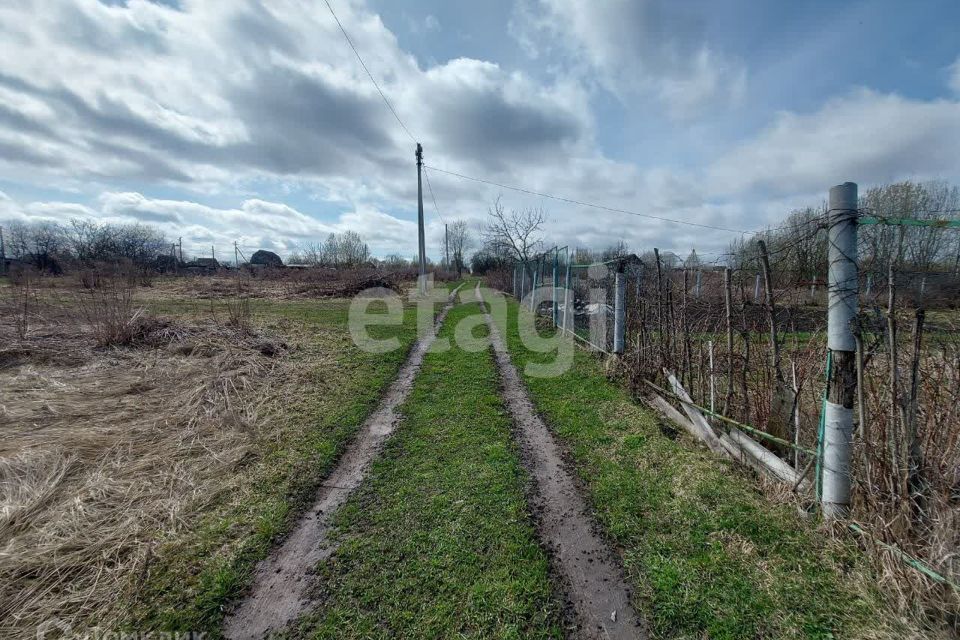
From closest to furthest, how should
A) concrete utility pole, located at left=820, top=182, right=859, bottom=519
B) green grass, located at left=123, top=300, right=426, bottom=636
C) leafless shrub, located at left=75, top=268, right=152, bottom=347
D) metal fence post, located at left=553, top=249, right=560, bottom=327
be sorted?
green grass, located at left=123, top=300, right=426, bottom=636 < concrete utility pole, located at left=820, top=182, right=859, bottom=519 < leafless shrub, located at left=75, top=268, right=152, bottom=347 < metal fence post, located at left=553, top=249, right=560, bottom=327

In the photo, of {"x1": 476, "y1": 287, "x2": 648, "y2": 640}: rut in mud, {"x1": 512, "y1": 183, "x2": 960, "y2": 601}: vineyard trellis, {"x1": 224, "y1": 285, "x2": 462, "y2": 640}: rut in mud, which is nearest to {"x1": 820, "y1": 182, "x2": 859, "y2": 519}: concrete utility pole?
{"x1": 512, "y1": 183, "x2": 960, "y2": 601}: vineyard trellis

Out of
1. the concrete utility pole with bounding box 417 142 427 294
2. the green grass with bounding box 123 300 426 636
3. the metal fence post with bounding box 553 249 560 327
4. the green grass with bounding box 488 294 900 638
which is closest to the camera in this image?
the green grass with bounding box 488 294 900 638

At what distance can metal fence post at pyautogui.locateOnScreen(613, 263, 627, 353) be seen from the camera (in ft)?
19.8

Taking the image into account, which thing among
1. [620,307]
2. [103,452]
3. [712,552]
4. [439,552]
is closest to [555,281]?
[620,307]

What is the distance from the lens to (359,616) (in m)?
1.95

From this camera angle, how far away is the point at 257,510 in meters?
2.83

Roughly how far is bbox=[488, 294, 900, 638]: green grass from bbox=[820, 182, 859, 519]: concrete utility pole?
0.39m

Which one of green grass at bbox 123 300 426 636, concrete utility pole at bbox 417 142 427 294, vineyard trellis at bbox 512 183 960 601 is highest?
concrete utility pole at bbox 417 142 427 294

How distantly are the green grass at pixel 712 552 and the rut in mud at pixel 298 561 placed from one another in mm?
1999

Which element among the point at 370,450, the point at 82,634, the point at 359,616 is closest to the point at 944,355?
the point at 359,616

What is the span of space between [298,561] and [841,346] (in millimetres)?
3803

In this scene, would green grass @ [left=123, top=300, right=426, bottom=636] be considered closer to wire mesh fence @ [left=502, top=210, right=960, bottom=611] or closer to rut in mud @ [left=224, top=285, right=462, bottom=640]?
rut in mud @ [left=224, top=285, right=462, bottom=640]

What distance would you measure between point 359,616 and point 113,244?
43578 mm

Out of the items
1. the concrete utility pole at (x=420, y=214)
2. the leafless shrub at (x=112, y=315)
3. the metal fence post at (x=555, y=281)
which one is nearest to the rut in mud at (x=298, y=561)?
the leafless shrub at (x=112, y=315)
